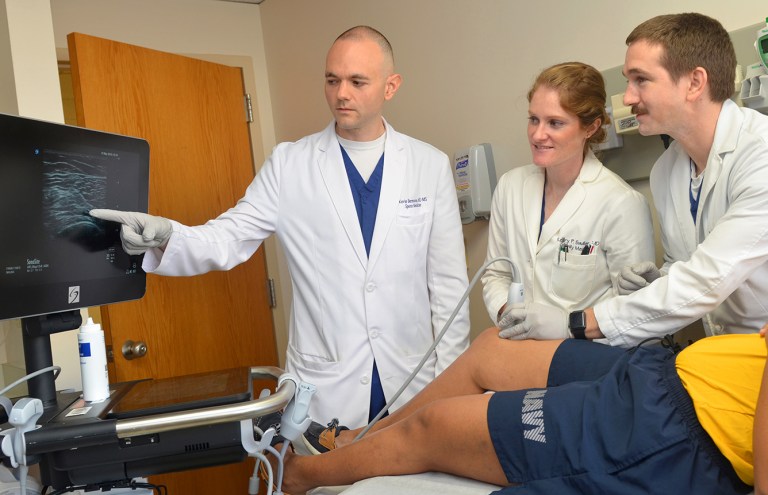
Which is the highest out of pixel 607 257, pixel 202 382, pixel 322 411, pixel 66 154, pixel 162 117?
pixel 162 117

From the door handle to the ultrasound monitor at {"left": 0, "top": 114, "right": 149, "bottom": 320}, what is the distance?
3.60 feet

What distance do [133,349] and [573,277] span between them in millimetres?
1570

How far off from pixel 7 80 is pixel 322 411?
139 cm

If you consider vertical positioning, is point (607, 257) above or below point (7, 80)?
below

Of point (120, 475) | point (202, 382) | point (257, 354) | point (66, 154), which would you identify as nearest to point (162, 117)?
point (257, 354)

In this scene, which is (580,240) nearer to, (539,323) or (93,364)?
(539,323)

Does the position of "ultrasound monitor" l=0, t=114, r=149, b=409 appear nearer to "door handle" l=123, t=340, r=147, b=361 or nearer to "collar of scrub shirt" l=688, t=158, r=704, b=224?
"door handle" l=123, t=340, r=147, b=361

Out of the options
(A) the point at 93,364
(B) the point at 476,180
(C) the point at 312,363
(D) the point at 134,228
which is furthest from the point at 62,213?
(B) the point at 476,180

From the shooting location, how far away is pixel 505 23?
2.37m

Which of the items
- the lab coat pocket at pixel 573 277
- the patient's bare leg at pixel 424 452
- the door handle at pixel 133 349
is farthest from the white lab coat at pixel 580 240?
the door handle at pixel 133 349

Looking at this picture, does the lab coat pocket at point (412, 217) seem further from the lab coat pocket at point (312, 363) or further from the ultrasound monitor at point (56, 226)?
Result: the ultrasound monitor at point (56, 226)

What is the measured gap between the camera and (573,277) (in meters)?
1.87

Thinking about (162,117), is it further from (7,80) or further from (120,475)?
(120,475)

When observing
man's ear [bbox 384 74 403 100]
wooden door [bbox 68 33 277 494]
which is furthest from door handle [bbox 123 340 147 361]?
man's ear [bbox 384 74 403 100]
